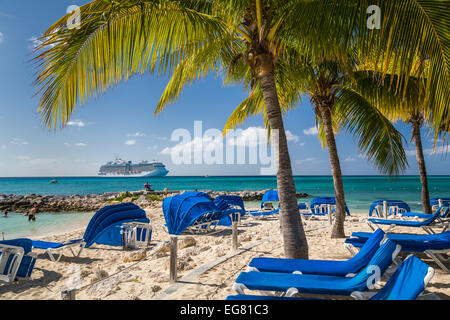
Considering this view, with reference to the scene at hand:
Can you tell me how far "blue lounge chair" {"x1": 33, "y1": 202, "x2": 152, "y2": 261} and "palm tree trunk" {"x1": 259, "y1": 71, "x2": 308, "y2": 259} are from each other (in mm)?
4137

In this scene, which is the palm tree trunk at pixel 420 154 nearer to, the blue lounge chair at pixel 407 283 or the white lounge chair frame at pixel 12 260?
the blue lounge chair at pixel 407 283

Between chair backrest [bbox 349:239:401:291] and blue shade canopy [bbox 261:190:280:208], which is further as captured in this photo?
blue shade canopy [bbox 261:190:280:208]

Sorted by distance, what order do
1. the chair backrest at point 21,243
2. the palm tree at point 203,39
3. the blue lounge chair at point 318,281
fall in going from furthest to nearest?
the chair backrest at point 21,243, the palm tree at point 203,39, the blue lounge chair at point 318,281

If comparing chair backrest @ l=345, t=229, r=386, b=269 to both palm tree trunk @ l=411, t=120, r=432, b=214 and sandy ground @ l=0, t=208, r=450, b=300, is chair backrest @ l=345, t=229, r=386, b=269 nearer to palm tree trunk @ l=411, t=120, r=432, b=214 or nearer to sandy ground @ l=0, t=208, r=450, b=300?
sandy ground @ l=0, t=208, r=450, b=300

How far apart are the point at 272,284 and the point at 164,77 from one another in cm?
333

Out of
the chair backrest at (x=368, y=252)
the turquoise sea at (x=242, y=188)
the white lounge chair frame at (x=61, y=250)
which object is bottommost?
the turquoise sea at (x=242, y=188)

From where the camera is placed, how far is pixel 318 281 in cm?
249

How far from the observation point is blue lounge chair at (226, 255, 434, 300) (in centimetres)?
175

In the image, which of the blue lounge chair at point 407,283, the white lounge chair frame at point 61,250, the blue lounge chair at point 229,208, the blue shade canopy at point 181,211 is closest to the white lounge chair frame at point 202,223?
the blue lounge chair at point 229,208

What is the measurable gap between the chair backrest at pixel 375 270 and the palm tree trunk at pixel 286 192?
1.15m

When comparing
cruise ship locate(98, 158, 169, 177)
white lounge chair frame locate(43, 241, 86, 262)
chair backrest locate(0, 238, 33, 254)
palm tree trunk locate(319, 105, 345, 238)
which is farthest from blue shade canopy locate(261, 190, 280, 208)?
cruise ship locate(98, 158, 169, 177)

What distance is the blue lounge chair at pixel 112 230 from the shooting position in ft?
19.6

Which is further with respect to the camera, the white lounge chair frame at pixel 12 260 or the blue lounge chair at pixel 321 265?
the white lounge chair frame at pixel 12 260

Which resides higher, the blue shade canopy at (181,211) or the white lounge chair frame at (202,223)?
the blue shade canopy at (181,211)
